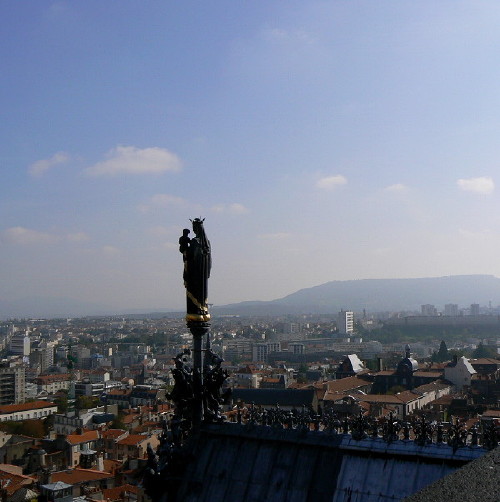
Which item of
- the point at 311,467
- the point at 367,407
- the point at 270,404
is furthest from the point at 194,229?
the point at 270,404

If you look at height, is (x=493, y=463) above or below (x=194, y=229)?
below

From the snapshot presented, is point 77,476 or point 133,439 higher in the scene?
point 77,476

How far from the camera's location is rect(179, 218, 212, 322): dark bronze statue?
9.57m

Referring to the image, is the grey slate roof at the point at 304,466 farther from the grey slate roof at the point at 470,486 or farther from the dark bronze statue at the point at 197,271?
the grey slate roof at the point at 470,486

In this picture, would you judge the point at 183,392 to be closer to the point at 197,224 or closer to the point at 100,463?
the point at 197,224

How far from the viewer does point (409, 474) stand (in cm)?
722

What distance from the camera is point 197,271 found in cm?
966

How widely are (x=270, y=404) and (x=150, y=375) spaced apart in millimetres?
59228

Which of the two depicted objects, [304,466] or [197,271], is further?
[197,271]

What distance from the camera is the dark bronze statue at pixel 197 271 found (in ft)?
31.4

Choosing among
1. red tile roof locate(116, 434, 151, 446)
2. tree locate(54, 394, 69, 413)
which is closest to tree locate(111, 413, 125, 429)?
red tile roof locate(116, 434, 151, 446)

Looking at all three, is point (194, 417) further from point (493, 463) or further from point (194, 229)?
point (493, 463)

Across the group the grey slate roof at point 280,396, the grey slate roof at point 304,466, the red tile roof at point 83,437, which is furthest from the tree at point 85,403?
the grey slate roof at point 304,466

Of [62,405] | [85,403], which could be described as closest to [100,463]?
[85,403]
